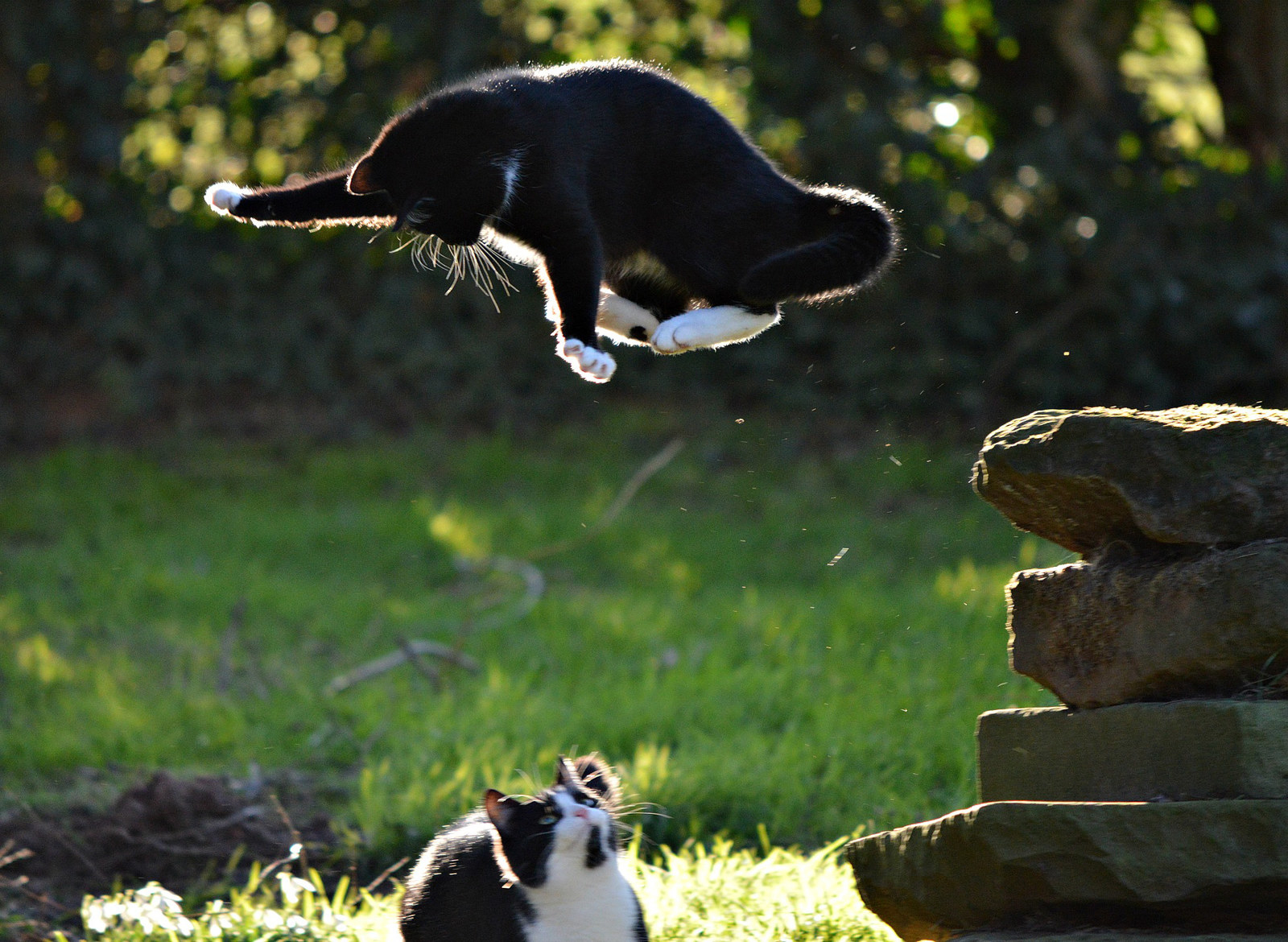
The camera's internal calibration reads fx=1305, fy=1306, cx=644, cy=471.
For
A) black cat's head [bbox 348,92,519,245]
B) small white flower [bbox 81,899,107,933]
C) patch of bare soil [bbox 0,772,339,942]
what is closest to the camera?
black cat's head [bbox 348,92,519,245]

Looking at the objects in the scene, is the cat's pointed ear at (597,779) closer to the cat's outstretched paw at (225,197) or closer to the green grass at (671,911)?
the green grass at (671,911)

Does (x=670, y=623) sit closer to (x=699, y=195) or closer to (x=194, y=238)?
(x=699, y=195)

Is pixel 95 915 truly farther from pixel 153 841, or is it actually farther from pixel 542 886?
pixel 542 886

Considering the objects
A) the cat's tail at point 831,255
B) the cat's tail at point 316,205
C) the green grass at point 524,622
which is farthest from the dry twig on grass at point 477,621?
the cat's tail at point 316,205

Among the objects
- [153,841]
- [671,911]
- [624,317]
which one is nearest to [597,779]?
[671,911]

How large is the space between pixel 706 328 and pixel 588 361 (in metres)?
0.25

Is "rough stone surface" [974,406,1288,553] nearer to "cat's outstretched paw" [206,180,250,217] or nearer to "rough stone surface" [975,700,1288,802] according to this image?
"rough stone surface" [975,700,1288,802]

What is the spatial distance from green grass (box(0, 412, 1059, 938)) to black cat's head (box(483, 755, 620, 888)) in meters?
0.65

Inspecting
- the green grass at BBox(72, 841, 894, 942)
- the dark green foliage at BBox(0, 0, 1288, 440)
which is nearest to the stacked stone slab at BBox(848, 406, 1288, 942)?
the green grass at BBox(72, 841, 894, 942)

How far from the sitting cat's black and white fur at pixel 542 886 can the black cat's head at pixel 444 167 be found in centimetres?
137

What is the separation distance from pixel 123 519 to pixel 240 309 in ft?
6.40

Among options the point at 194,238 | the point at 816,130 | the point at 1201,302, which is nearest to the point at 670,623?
the point at 816,130

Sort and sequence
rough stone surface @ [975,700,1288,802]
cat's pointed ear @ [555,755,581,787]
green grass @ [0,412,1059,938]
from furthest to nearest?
green grass @ [0,412,1059,938] → cat's pointed ear @ [555,755,581,787] → rough stone surface @ [975,700,1288,802]

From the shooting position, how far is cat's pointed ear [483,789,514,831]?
2.96 meters
